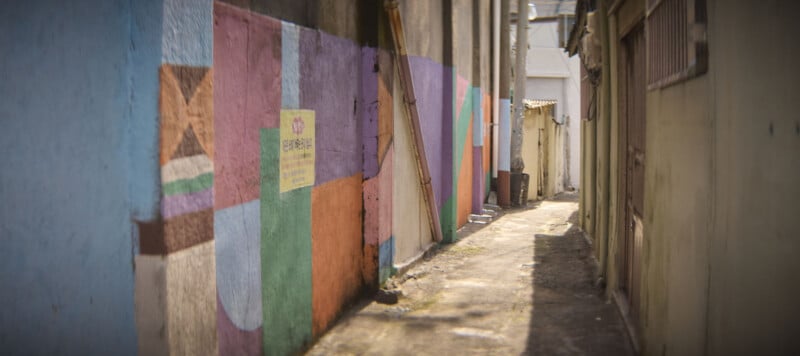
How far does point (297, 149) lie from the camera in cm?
482

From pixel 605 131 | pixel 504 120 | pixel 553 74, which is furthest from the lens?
pixel 553 74

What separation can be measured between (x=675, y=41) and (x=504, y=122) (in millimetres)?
10773

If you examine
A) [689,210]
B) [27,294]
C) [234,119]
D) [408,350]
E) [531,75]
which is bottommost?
[408,350]

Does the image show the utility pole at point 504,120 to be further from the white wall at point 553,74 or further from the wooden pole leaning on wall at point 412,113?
the white wall at point 553,74

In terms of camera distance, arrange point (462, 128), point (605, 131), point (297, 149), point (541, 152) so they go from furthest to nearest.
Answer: point (541, 152)
point (462, 128)
point (605, 131)
point (297, 149)

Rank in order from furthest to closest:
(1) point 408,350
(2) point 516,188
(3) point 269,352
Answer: (2) point 516,188 → (1) point 408,350 → (3) point 269,352

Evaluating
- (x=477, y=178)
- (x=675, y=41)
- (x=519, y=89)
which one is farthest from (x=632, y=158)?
(x=519, y=89)

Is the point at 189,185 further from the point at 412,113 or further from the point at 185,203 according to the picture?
the point at 412,113

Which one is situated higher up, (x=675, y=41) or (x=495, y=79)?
(x=495, y=79)

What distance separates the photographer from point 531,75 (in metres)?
25.5

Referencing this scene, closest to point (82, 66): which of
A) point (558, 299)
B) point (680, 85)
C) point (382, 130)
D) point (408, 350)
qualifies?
point (680, 85)

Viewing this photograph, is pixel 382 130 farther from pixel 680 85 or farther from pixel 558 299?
pixel 680 85

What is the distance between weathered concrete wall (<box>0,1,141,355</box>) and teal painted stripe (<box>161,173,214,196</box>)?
0.27ft

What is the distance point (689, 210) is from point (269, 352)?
2.54 m
